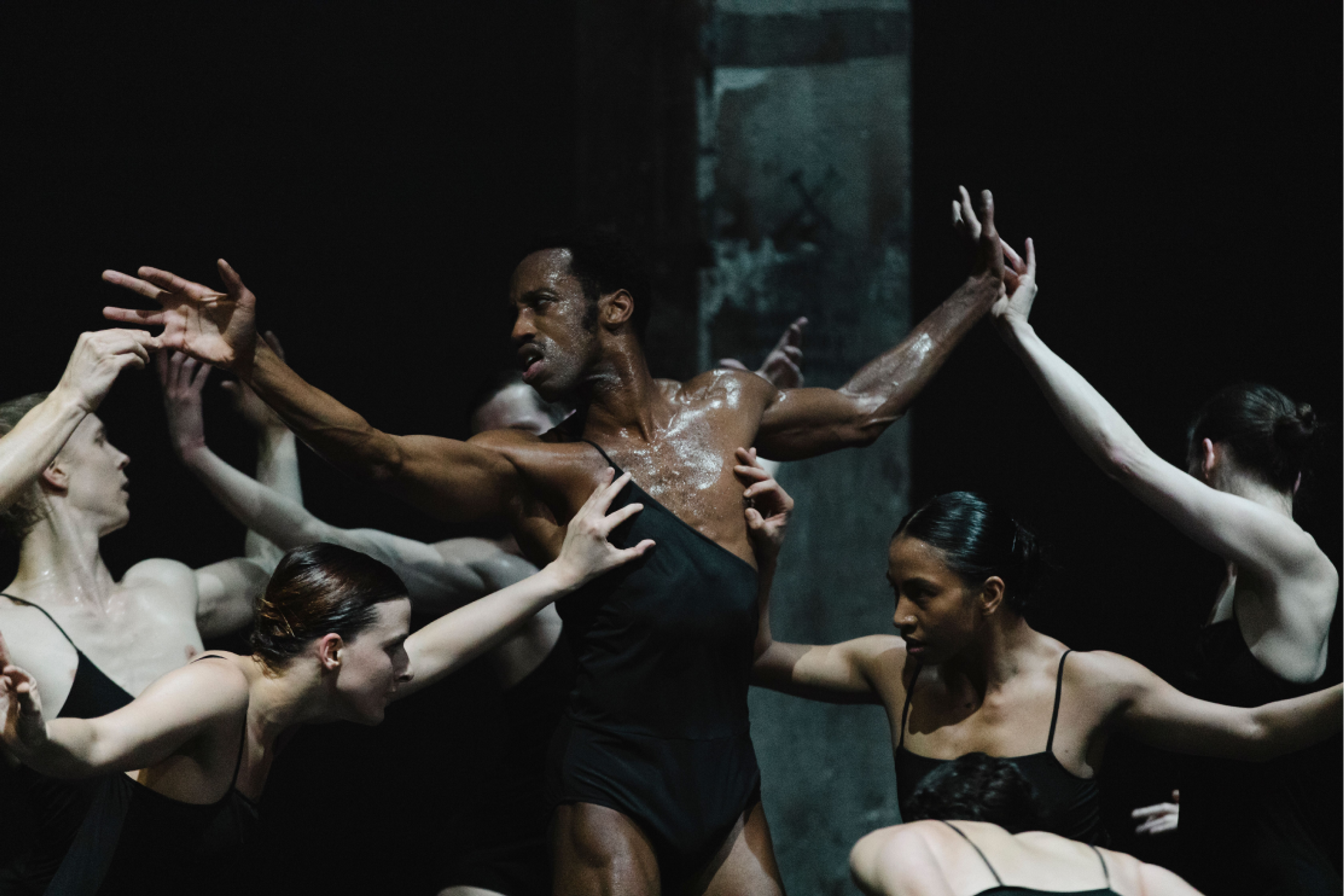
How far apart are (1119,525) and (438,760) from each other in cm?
233

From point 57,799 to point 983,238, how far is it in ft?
7.25

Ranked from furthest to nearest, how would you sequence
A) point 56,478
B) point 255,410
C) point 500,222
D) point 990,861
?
point 500,222 < point 255,410 < point 56,478 < point 990,861

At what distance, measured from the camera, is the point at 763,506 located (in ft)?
8.77

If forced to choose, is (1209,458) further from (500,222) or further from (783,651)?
(500,222)

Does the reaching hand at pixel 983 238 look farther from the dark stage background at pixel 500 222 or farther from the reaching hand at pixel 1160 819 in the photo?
the dark stage background at pixel 500 222

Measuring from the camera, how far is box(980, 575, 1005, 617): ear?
8.11ft

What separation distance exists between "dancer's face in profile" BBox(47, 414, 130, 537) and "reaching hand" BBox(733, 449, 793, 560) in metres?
1.33

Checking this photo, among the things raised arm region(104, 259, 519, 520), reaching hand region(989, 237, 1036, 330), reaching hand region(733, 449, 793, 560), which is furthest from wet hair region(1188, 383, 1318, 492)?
raised arm region(104, 259, 519, 520)

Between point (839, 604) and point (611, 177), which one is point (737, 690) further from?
point (611, 177)

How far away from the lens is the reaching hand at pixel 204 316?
2.32 meters

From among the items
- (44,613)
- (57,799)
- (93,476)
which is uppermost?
A: (93,476)

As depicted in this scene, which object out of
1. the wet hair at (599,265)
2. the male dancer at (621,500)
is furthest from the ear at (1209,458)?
the wet hair at (599,265)

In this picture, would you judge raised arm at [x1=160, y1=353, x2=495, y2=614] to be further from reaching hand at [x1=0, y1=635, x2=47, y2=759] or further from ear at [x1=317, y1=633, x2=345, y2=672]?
reaching hand at [x1=0, y1=635, x2=47, y2=759]

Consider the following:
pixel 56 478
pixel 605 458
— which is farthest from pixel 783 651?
pixel 56 478
